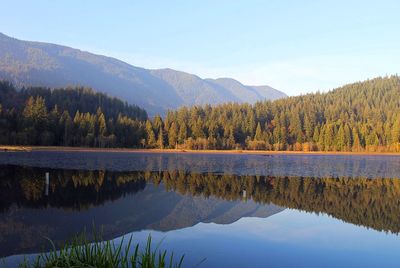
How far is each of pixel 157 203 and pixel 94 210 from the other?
567 cm

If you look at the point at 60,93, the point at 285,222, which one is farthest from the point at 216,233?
the point at 60,93

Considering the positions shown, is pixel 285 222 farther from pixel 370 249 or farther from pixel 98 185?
pixel 98 185

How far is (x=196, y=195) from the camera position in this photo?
3381 centimetres

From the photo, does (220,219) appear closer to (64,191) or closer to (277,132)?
(64,191)

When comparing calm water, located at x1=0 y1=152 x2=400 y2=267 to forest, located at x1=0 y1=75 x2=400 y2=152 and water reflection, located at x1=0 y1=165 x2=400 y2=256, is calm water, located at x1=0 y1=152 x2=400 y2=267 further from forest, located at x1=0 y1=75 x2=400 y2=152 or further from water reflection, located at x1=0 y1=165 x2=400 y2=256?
forest, located at x1=0 y1=75 x2=400 y2=152

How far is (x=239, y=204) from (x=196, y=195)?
4.71m

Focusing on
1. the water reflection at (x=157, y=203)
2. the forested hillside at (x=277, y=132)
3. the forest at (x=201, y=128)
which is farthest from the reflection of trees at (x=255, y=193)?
the forested hillside at (x=277, y=132)

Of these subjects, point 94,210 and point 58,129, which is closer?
point 94,210

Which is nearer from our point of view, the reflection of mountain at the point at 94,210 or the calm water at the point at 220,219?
the calm water at the point at 220,219

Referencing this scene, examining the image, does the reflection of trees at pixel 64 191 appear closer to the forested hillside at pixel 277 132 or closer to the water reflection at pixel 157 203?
the water reflection at pixel 157 203

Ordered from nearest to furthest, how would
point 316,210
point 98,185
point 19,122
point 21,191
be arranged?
1. point 316,210
2. point 21,191
3. point 98,185
4. point 19,122

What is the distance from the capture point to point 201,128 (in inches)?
6363

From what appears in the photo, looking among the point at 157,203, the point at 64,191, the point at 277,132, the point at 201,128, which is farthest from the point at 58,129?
the point at 157,203

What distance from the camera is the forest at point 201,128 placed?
135875mm
